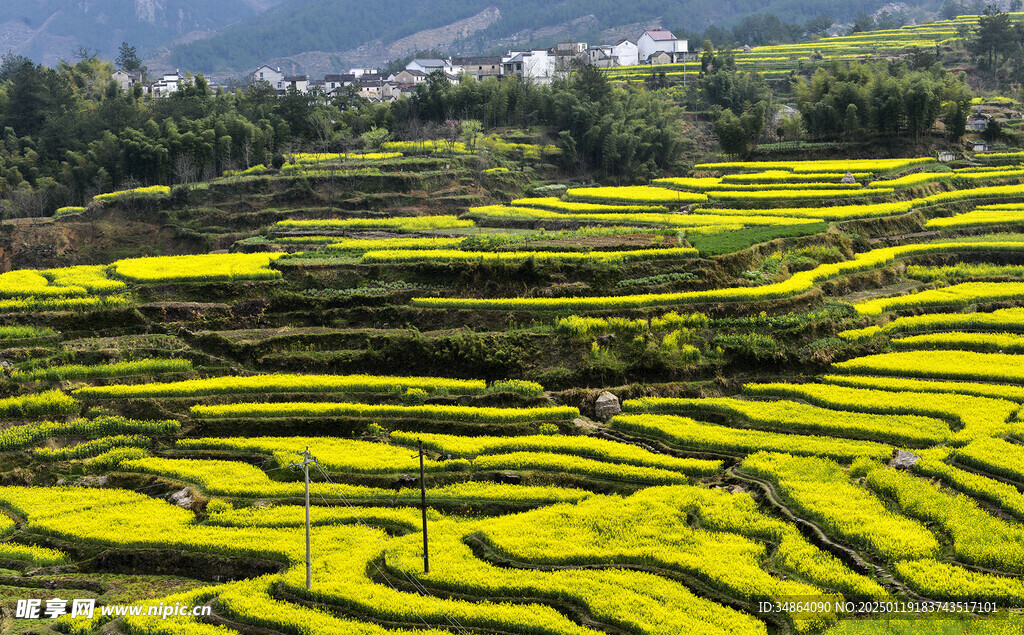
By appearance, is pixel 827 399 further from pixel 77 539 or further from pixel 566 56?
pixel 566 56

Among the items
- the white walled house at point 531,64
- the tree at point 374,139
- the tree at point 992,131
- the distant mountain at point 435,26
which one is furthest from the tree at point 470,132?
the distant mountain at point 435,26

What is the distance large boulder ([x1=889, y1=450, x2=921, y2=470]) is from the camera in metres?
20.4

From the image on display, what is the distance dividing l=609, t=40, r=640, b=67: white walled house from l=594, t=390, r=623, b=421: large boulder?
236 feet

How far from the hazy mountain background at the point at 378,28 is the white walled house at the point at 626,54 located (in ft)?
157

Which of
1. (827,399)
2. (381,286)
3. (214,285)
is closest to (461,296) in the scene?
(381,286)

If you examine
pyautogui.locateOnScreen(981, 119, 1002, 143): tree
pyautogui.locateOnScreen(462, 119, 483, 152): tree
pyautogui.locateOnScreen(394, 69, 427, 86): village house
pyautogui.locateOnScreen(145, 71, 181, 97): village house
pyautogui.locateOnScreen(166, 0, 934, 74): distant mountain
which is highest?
pyautogui.locateOnScreen(166, 0, 934, 74): distant mountain

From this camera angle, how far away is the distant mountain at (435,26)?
157 m

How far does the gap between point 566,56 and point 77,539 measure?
7630 centimetres

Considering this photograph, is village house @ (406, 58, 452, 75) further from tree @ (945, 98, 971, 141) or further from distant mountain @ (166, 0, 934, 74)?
tree @ (945, 98, 971, 141)

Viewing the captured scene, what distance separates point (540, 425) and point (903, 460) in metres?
9.21

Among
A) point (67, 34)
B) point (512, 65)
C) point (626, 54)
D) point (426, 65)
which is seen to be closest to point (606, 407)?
point (512, 65)

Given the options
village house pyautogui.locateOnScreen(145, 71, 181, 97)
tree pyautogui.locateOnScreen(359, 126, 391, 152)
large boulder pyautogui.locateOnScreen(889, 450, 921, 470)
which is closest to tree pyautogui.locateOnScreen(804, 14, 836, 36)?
tree pyautogui.locateOnScreen(359, 126, 391, 152)

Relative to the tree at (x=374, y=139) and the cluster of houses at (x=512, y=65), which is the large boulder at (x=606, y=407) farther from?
the cluster of houses at (x=512, y=65)

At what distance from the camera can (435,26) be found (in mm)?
177000
